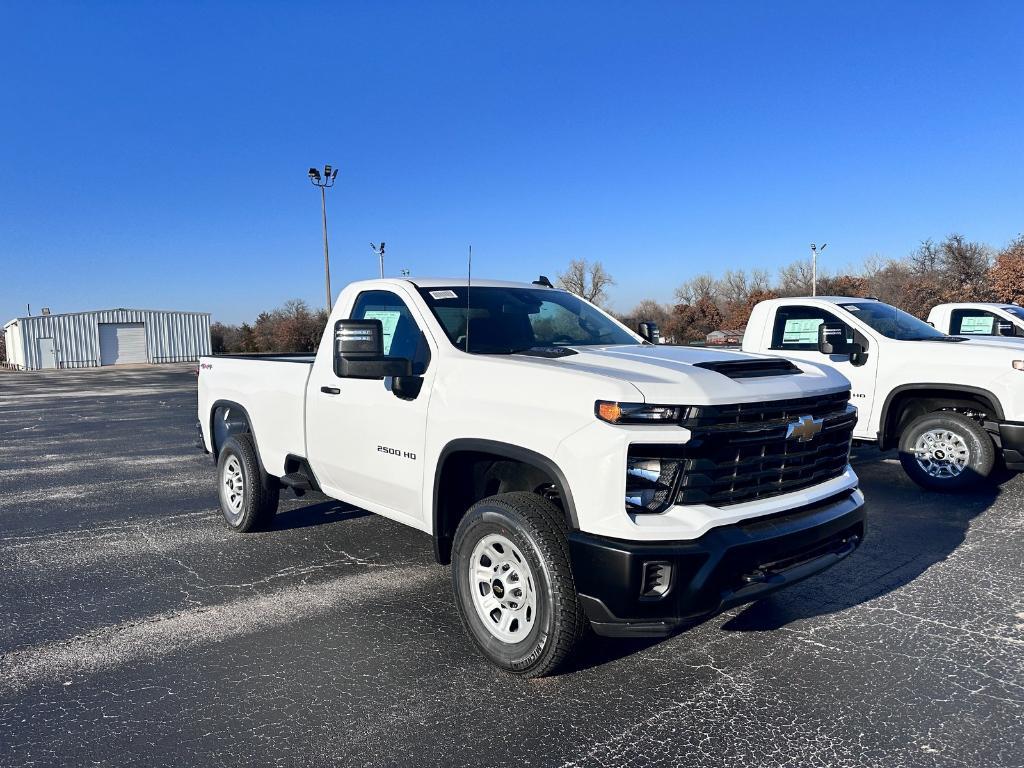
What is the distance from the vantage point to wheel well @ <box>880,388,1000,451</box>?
23.1ft

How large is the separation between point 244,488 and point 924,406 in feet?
21.0

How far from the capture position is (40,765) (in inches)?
116

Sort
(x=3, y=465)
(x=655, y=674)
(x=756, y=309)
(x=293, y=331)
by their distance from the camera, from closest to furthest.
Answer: (x=655, y=674), (x=756, y=309), (x=3, y=465), (x=293, y=331)

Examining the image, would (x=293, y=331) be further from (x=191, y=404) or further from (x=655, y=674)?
(x=655, y=674)

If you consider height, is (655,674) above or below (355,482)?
below

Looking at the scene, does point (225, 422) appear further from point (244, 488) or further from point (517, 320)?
point (517, 320)

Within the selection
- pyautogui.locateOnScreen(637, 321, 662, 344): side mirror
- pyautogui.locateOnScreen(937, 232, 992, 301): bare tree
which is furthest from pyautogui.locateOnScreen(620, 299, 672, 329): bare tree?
pyautogui.locateOnScreen(637, 321, 662, 344): side mirror

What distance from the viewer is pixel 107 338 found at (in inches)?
2023

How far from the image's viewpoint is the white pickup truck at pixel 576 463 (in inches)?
126

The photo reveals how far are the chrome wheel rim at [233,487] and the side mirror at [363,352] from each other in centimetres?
254

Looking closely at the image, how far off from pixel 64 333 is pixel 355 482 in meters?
53.2

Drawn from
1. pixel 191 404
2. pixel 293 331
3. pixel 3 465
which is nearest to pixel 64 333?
pixel 293 331

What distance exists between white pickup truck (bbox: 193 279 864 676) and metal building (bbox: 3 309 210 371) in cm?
5280

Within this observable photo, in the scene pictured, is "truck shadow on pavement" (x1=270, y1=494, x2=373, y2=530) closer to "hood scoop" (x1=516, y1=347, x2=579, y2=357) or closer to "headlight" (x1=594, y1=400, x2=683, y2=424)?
"hood scoop" (x1=516, y1=347, x2=579, y2=357)
